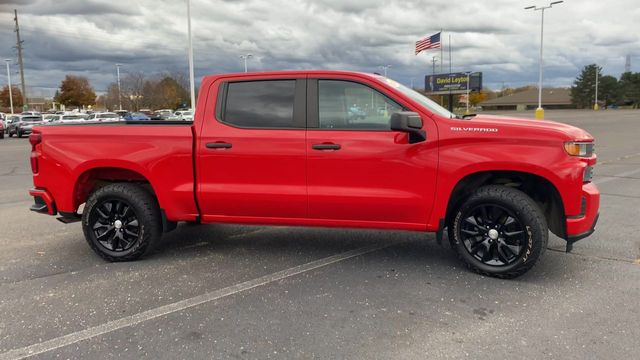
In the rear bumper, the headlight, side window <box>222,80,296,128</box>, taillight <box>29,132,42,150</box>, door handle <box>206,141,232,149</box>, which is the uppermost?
side window <box>222,80,296,128</box>

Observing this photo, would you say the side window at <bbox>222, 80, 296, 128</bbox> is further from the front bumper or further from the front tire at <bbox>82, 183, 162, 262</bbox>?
the front bumper

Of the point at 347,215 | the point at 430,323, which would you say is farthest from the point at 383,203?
the point at 430,323

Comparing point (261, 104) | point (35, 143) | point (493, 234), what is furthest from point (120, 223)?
point (493, 234)

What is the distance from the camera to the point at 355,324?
3457mm

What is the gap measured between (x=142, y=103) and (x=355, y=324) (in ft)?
277

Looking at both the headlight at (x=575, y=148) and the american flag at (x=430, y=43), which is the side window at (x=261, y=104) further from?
the american flag at (x=430, y=43)

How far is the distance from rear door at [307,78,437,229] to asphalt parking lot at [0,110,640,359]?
0.58 metres

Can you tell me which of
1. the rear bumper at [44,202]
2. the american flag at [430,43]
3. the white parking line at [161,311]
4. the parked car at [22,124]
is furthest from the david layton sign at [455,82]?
the rear bumper at [44,202]

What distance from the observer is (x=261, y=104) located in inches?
183

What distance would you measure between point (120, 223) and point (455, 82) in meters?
67.3

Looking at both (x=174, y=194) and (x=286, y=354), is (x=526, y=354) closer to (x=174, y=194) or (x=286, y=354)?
(x=286, y=354)

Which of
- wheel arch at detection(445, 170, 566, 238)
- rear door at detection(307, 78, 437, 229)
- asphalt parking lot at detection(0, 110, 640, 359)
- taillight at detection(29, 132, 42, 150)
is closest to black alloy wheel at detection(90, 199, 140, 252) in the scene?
asphalt parking lot at detection(0, 110, 640, 359)

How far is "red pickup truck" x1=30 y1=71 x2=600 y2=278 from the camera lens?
164 inches

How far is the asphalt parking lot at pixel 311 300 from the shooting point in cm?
317
